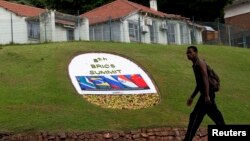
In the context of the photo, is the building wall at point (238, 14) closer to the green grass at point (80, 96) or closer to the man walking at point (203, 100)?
the green grass at point (80, 96)

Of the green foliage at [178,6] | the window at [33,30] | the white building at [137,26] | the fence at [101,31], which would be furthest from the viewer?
the green foliage at [178,6]

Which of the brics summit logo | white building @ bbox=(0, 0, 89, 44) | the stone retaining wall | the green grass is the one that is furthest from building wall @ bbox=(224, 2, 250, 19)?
the stone retaining wall

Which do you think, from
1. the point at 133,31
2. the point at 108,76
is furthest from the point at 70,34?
the point at 108,76

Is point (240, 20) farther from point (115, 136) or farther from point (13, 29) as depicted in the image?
point (115, 136)

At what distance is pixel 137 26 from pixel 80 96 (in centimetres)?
2314

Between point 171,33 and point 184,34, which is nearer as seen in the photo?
point 171,33

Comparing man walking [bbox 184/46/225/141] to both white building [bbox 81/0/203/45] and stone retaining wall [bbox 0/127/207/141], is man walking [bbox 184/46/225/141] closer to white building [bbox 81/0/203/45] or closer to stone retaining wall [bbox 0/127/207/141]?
stone retaining wall [bbox 0/127/207/141]

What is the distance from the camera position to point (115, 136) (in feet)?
54.9

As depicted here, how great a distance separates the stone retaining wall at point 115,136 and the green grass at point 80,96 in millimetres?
317

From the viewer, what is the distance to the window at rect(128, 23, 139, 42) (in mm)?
41647

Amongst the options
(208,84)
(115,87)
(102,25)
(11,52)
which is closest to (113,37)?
(102,25)

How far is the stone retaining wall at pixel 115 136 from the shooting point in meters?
16.3

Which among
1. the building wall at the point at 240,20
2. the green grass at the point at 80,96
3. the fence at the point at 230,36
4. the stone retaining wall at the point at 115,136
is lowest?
the stone retaining wall at the point at 115,136

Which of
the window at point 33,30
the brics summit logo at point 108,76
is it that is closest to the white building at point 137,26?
the window at point 33,30
